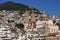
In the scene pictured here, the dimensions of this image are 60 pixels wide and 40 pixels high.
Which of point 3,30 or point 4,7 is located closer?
point 3,30

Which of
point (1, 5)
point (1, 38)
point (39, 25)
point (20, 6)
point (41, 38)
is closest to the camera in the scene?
point (41, 38)

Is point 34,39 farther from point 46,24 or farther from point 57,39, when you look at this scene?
point 46,24

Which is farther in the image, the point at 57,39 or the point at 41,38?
the point at 41,38

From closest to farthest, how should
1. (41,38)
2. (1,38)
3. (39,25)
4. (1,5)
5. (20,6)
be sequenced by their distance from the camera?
(41,38) → (1,38) → (39,25) → (20,6) → (1,5)

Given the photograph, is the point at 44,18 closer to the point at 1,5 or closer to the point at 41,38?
the point at 41,38

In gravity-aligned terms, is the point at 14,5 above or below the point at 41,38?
above

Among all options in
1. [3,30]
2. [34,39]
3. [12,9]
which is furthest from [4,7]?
[34,39]

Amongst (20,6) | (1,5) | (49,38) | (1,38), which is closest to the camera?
(49,38)

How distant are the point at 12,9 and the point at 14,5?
431cm

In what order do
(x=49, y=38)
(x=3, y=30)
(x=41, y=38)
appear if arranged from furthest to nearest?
(x=3, y=30)
(x=41, y=38)
(x=49, y=38)

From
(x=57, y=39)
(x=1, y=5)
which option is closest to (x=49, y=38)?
(x=57, y=39)

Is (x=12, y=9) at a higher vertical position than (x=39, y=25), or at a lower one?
higher

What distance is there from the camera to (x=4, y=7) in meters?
157

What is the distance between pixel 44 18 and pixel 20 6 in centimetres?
9511
